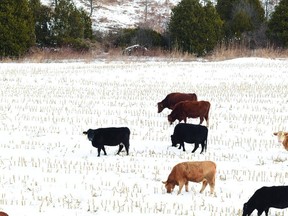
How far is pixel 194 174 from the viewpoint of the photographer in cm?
794

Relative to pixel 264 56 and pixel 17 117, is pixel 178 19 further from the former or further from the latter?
pixel 17 117

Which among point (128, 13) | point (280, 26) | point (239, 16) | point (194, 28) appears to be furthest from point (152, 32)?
point (128, 13)

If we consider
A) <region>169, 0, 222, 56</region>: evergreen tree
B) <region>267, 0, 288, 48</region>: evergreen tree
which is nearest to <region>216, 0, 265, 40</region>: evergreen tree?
<region>267, 0, 288, 48</region>: evergreen tree

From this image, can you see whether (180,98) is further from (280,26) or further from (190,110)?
(280,26)

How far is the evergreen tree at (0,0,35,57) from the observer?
129ft

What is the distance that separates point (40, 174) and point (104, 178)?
4.31 ft

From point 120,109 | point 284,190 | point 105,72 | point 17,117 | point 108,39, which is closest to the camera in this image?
point 284,190

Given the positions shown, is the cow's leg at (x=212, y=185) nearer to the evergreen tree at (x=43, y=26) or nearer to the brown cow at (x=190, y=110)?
the brown cow at (x=190, y=110)

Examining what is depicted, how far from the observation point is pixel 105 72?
A: 29.3 metres

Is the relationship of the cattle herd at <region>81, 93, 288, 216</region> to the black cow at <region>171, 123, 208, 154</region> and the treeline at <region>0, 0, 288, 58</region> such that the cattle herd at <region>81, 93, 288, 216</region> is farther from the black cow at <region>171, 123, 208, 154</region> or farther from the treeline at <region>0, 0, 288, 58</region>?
the treeline at <region>0, 0, 288, 58</region>

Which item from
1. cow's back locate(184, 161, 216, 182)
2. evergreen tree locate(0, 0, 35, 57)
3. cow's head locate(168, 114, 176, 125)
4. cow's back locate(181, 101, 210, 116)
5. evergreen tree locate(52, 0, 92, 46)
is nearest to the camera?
cow's back locate(184, 161, 216, 182)

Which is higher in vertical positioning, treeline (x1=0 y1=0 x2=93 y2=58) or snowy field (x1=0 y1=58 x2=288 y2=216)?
treeline (x1=0 y1=0 x2=93 y2=58)

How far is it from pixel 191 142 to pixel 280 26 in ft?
118

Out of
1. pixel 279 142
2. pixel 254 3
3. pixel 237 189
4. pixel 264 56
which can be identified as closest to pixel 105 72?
pixel 264 56
